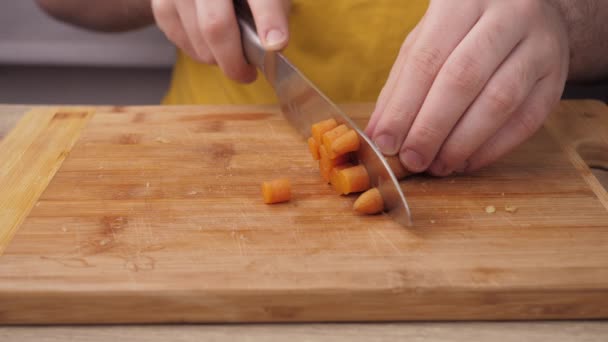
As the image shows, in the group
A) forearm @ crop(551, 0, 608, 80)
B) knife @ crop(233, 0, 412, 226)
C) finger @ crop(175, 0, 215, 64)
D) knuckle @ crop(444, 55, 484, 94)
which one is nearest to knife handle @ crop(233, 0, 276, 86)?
knife @ crop(233, 0, 412, 226)

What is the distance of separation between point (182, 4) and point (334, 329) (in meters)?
1.04

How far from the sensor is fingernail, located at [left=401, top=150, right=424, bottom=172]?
1.52 metres

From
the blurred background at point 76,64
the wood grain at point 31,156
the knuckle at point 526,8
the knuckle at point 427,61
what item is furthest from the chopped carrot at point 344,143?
the blurred background at point 76,64

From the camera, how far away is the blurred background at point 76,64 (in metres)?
3.03

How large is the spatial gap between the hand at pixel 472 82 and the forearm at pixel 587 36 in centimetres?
27

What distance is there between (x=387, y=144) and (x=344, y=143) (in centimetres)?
11

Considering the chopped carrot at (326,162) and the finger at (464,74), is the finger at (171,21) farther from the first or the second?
the finger at (464,74)

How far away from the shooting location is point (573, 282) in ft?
4.03

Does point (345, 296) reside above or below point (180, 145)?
above

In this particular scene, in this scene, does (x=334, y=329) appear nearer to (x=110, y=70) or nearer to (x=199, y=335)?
(x=199, y=335)

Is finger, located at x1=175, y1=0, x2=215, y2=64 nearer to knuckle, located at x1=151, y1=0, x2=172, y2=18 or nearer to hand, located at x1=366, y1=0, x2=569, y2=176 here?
knuckle, located at x1=151, y1=0, x2=172, y2=18

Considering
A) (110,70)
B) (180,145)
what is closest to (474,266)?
(180,145)

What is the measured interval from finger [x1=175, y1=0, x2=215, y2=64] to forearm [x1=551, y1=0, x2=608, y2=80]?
992mm

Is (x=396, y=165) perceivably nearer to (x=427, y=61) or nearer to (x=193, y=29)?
(x=427, y=61)
